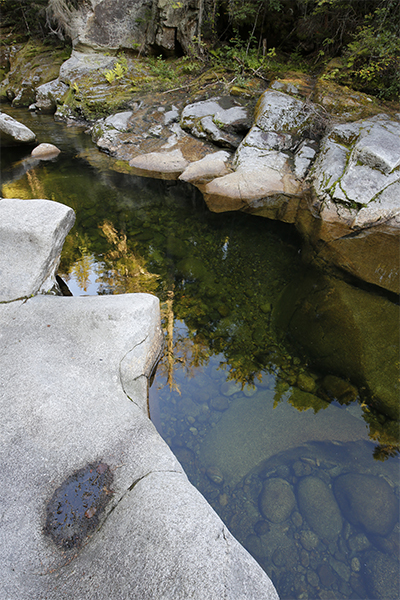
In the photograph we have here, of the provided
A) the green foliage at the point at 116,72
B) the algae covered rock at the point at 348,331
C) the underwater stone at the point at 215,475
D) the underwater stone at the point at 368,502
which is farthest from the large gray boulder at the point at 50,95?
the underwater stone at the point at 368,502

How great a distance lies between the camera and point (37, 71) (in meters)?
16.3

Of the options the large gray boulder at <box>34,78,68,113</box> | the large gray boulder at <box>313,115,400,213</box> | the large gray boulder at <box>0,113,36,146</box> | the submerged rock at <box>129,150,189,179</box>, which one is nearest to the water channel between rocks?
the large gray boulder at <box>313,115,400,213</box>

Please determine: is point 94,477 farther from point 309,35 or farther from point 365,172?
point 309,35

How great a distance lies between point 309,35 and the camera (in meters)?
11.0

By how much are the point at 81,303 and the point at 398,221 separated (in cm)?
690

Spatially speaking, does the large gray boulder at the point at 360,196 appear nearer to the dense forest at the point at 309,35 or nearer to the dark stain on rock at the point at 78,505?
the dense forest at the point at 309,35

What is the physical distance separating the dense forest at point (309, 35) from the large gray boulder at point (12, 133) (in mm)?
7413

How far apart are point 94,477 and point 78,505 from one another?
18cm

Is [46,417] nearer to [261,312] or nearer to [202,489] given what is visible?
[202,489]

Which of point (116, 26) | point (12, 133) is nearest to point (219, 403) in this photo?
point (12, 133)

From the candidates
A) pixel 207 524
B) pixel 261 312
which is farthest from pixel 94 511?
pixel 261 312

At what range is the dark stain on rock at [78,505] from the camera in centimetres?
201

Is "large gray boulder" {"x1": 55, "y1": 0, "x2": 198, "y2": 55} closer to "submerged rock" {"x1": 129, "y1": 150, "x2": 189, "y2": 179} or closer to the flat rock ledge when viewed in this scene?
"submerged rock" {"x1": 129, "y1": 150, "x2": 189, "y2": 179}

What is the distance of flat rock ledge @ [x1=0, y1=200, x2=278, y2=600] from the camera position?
180 cm
